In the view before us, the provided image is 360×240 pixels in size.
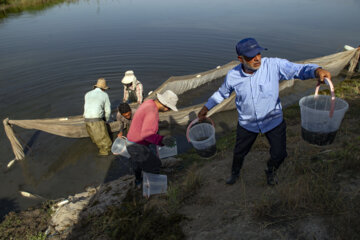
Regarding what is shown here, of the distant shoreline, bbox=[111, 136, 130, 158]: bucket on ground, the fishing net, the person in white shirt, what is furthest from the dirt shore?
the distant shoreline

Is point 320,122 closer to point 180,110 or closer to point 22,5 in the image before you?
point 180,110

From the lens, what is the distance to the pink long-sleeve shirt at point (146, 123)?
3.02 metres

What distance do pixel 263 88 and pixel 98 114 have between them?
3.58 meters

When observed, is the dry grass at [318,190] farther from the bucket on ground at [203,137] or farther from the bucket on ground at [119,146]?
the bucket on ground at [119,146]

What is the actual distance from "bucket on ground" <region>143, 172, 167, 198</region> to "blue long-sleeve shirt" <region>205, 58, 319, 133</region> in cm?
156

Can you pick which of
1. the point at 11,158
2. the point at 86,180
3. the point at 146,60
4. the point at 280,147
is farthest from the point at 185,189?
the point at 146,60

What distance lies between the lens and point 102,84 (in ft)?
16.6

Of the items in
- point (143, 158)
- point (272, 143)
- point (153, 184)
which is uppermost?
point (272, 143)

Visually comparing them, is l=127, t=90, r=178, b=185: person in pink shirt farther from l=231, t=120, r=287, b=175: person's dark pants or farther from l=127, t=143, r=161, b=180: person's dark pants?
l=231, t=120, r=287, b=175: person's dark pants

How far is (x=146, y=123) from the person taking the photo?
3051 mm

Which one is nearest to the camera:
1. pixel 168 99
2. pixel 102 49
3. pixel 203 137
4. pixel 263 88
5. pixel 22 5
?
pixel 263 88

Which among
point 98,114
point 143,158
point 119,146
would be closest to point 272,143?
point 143,158

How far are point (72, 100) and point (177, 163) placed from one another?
5078 mm

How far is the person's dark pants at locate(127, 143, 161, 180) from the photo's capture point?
333cm
